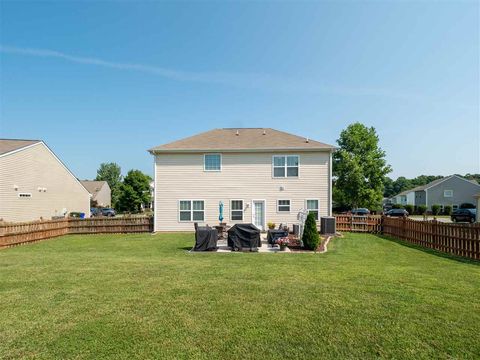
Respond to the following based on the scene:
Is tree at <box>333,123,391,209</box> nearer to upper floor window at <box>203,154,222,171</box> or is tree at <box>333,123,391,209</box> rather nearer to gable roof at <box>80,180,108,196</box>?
upper floor window at <box>203,154,222,171</box>

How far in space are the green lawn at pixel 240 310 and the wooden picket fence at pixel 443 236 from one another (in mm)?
1316

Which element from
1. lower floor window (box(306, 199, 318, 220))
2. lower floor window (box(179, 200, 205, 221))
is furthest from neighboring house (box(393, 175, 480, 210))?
lower floor window (box(179, 200, 205, 221))

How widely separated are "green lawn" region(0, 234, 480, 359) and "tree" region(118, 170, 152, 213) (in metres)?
39.4

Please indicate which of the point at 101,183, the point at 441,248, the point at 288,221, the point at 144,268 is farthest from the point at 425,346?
the point at 101,183

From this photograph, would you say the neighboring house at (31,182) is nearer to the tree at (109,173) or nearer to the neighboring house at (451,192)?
the neighboring house at (451,192)

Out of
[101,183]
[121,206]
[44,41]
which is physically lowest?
[121,206]

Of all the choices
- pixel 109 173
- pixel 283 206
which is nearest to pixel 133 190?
pixel 283 206

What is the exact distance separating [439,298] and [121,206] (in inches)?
1919

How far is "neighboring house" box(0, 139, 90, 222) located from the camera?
19109 mm

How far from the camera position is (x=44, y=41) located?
1484 centimetres

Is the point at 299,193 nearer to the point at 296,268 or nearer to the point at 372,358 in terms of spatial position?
the point at 296,268

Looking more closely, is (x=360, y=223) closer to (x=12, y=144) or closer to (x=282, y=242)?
(x=282, y=242)

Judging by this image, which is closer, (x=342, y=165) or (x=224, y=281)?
(x=224, y=281)

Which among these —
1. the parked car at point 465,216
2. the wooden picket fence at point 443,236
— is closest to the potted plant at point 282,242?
the wooden picket fence at point 443,236
